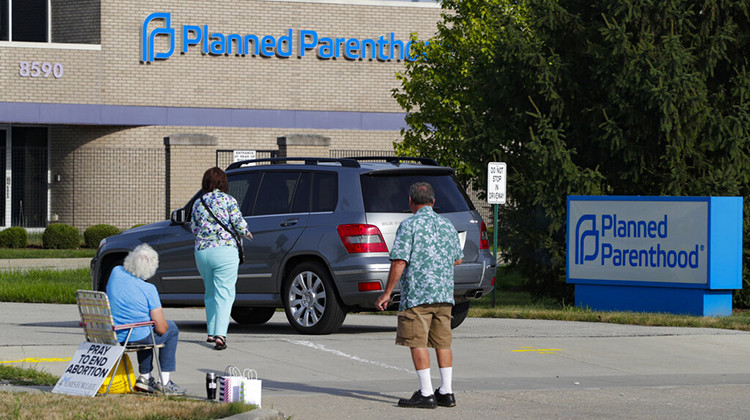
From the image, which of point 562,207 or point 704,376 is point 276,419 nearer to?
point 704,376

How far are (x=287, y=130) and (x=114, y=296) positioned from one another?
28811mm

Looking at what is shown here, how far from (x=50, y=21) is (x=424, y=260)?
30341mm

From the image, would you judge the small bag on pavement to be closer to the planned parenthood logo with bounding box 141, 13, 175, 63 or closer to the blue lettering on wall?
the blue lettering on wall

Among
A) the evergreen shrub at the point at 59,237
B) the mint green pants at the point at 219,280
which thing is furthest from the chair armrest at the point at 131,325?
the evergreen shrub at the point at 59,237

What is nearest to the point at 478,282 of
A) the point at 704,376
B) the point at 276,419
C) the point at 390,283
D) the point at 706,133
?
the point at 704,376

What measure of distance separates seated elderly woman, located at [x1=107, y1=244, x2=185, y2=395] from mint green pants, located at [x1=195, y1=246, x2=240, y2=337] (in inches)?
96.4

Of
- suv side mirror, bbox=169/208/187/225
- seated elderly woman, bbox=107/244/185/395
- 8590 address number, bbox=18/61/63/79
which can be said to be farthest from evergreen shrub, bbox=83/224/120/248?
seated elderly woman, bbox=107/244/185/395

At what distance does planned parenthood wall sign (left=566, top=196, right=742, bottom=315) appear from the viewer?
628 inches

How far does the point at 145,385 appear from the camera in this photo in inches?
338

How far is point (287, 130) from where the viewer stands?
37156 mm

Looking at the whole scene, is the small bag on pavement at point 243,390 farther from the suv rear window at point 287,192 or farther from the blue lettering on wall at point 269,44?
the blue lettering on wall at point 269,44

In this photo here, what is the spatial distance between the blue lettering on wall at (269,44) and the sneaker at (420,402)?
27772 millimetres

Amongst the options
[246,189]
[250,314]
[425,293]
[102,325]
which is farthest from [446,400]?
[250,314]

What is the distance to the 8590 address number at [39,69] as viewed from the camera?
34531 millimetres
